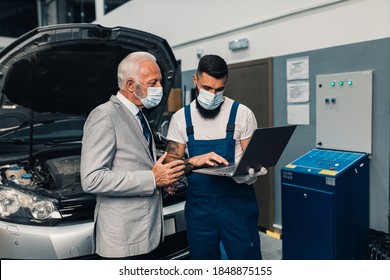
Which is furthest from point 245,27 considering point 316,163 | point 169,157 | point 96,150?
point 96,150

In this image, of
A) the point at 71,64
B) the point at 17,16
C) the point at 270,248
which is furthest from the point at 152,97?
the point at 17,16

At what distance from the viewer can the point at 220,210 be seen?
1.62m

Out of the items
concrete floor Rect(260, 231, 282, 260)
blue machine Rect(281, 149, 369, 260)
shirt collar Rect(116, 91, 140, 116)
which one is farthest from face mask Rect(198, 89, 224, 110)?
Answer: concrete floor Rect(260, 231, 282, 260)

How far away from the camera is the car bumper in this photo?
5.25ft

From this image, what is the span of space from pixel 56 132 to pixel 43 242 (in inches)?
46.9

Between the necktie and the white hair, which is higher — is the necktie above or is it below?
below

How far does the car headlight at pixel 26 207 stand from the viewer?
5.57 feet

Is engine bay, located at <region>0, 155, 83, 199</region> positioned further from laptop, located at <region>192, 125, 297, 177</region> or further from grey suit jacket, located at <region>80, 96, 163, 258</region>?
laptop, located at <region>192, 125, 297, 177</region>

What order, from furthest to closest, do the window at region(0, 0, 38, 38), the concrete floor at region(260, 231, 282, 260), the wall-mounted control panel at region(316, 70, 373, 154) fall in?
the window at region(0, 0, 38, 38) → the concrete floor at region(260, 231, 282, 260) → the wall-mounted control panel at region(316, 70, 373, 154)

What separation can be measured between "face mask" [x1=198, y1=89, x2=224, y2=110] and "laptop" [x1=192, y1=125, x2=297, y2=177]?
0.30m

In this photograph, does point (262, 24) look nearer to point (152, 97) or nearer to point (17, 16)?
point (152, 97)

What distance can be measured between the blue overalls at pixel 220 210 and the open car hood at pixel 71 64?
60cm

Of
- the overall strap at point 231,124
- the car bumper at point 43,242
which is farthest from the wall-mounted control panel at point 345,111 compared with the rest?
the car bumper at point 43,242
